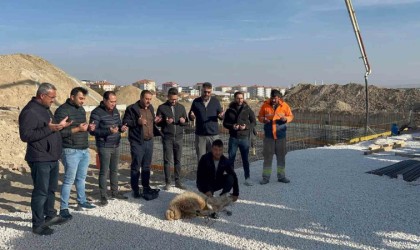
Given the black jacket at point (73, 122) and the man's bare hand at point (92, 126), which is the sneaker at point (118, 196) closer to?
the black jacket at point (73, 122)

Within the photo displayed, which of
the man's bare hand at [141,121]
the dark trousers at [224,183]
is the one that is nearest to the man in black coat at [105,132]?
the man's bare hand at [141,121]

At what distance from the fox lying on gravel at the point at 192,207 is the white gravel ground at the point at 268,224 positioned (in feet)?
0.38

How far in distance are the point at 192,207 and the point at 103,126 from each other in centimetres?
188

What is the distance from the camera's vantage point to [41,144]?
4.26 metres

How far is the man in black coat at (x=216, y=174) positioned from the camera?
210 inches

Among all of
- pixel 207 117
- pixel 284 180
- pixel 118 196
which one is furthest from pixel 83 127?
pixel 284 180

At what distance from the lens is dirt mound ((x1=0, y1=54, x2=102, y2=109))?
2417 cm

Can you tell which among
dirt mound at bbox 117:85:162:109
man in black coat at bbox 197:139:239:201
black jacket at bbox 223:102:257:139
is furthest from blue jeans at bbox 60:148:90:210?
dirt mound at bbox 117:85:162:109

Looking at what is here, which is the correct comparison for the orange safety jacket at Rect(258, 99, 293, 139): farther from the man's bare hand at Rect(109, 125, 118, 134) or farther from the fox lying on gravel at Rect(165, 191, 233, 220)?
the man's bare hand at Rect(109, 125, 118, 134)

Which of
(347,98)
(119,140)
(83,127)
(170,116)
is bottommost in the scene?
(119,140)

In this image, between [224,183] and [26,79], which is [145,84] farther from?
[224,183]

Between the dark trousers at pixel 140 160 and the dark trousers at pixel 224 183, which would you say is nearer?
the dark trousers at pixel 224 183

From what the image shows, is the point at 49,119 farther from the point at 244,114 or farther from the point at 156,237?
the point at 244,114

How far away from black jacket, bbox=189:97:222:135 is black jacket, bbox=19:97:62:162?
2.65 metres
